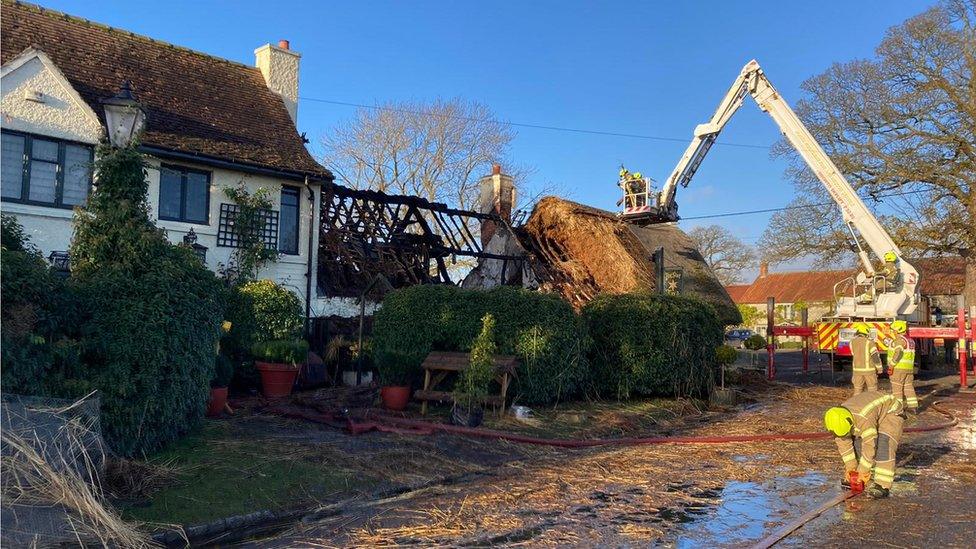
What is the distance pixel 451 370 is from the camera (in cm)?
1219

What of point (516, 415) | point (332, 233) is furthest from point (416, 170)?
point (516, 415)

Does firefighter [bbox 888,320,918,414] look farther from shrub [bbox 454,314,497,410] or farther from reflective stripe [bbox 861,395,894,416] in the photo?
shrub [bbox 454,314,497,410]

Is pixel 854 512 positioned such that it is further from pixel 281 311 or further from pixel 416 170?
pixel 416 170

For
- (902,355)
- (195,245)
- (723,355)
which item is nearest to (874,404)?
(902,355)

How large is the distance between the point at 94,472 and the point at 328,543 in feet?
7.31

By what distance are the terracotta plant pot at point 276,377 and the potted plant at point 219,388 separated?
159cm

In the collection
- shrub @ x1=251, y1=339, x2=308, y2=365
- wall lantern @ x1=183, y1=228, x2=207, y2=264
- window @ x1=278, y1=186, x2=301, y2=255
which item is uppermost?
window @ x1=278, y1=186, x2=301, y2=255

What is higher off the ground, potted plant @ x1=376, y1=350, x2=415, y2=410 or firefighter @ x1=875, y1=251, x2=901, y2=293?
firefighter @ x1=875, y1=251, x2=901, y2=293

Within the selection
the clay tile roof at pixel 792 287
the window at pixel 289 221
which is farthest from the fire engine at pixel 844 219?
the clay tile roof at pixel 792 287

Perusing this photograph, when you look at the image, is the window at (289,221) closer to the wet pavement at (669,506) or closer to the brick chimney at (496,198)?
the brick chimney at (496,198)

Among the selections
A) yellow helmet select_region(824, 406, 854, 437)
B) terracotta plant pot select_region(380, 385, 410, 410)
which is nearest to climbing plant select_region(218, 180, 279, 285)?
terracotta plant pot select_region(380, 385, 410, 410)

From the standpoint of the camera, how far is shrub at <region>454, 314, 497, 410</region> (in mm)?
11742

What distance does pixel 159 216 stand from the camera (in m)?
15.2

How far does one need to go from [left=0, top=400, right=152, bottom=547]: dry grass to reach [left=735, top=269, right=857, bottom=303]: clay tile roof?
61.3 metres
